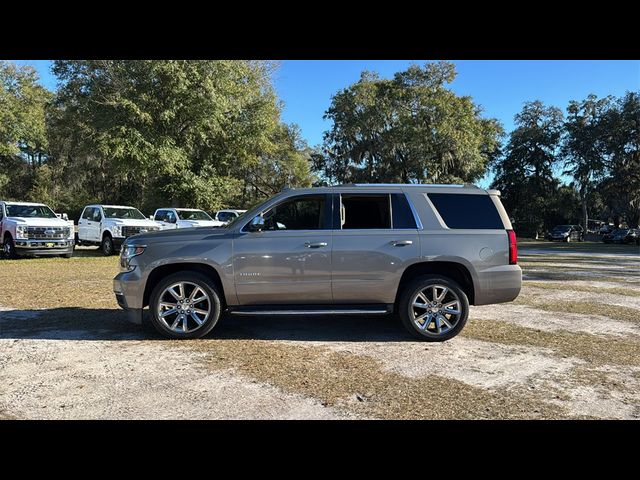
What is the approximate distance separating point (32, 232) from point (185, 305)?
39.6 ft

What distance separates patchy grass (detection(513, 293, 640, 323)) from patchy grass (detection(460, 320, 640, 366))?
156 cm

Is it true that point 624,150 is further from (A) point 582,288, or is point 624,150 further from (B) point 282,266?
(B) point 282,266

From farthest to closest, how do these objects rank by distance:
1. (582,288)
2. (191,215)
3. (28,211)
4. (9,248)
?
1. (191,215)
2. (28,211)
3. (9,248)
4. (582,288)

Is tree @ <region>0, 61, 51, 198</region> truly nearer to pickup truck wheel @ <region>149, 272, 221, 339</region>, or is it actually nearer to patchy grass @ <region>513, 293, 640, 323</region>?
pickup truck wheel @ <region>149, 272, 221, 339</region>

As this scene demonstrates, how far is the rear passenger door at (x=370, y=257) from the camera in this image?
19.0 ft

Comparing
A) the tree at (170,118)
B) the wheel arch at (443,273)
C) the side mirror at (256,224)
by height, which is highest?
the tree at (170,118)

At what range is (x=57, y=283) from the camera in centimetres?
1014

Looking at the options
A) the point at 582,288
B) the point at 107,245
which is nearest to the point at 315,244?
the point at 582,288

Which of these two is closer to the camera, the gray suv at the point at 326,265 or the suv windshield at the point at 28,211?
the gray suv at the point at 326,265

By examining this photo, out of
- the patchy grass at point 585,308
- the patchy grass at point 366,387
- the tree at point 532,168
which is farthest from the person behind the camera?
the tree at point 532,168

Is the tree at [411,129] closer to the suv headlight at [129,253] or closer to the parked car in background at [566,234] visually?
the parked car in background at [566,234]

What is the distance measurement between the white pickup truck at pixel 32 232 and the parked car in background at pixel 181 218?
4.12 meters

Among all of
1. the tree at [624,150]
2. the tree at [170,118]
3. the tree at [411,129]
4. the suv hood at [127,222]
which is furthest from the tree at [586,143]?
the suv hood at [127,222]
